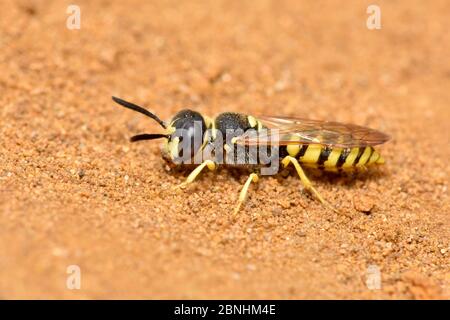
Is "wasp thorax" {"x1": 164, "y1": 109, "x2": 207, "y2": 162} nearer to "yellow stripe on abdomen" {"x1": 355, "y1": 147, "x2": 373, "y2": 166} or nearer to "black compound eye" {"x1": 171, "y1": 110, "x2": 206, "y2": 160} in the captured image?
"black compound eye" {"x1": 171, "y1": 110, "x2": 206, "y2": 160}

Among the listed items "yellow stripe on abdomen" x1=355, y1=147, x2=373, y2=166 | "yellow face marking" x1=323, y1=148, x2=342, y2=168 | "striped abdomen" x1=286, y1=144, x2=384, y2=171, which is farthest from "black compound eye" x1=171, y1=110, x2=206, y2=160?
"yellow stripe on abdomen" x1=355, y1=147, x2=373, y2=166

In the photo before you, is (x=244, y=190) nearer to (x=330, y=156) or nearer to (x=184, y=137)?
(x=184, y=137)

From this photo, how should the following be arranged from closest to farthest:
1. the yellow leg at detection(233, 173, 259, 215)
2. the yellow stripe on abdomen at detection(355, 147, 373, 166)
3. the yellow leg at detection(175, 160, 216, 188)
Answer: the yellow leg at detection(233, 173, 259, 215)
the yellow leg at detection(175, 160, 216, 188)
the yellow stripe on abdomen at detection(355, 147, 373, 166)

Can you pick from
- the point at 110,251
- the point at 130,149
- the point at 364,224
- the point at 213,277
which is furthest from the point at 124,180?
the point at 364,224

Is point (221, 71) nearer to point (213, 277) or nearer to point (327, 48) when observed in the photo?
point (327, 48)

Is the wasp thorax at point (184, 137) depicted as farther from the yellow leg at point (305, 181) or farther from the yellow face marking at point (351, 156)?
the yellow face marking at point (351, 156)
